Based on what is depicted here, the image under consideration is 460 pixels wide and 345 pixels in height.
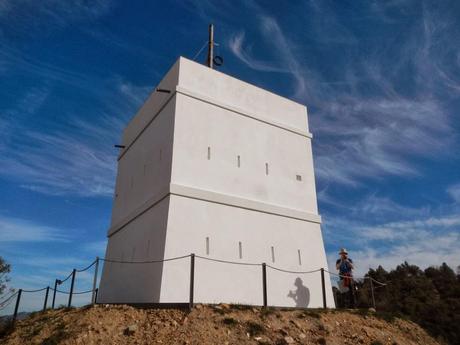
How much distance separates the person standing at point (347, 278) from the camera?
12.6 m

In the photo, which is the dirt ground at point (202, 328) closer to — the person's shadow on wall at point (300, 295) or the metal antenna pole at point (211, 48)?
the person's shadow on wall at point (300, 295)

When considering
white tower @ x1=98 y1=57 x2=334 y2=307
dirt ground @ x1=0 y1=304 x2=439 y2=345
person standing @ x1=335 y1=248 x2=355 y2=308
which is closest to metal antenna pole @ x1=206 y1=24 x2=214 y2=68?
white tower @ x1=98 y1=57 x2=334 y2=307

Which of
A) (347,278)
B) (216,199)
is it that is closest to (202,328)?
(216,199)

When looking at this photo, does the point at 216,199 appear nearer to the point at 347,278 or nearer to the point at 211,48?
the point at 347,278

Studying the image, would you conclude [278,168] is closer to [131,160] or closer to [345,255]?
[345,255]

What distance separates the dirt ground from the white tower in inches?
47.1

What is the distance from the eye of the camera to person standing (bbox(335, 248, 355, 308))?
41.2 feet

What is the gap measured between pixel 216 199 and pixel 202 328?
439 centimetres

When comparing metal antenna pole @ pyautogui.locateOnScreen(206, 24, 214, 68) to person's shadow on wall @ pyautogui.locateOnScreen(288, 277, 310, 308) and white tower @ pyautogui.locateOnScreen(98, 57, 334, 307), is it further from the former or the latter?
person's shadow on wall @ pyautogui.locateOnScreen(288, 277, 310, 308)

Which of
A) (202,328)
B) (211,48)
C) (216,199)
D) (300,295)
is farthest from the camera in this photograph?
(211,48)

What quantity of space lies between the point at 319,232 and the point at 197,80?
708 cm

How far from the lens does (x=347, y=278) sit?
41.9ft

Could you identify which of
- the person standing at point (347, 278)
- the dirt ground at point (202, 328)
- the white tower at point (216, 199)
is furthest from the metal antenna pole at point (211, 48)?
the dirt ground at point (202, 328)

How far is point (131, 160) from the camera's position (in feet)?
52.5
